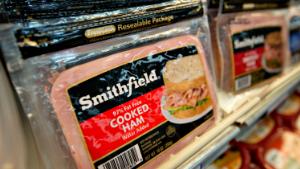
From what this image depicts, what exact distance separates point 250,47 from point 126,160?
0.50 m

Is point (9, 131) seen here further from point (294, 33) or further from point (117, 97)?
point (294, 33)

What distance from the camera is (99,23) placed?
458 mm

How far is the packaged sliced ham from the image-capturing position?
85 cm

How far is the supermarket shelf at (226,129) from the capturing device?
0.55 meters

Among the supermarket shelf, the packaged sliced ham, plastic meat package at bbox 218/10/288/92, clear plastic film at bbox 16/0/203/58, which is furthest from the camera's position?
the packaged sliced ham

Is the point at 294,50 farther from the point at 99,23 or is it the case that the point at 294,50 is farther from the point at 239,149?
the point at 99,23

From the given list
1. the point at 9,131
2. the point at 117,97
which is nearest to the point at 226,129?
the point at 117,97

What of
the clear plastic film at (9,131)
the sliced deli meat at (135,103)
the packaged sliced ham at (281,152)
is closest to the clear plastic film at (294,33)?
the packaged sliced ham at (281,152)

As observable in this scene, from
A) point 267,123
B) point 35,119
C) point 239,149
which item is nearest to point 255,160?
point 239,149

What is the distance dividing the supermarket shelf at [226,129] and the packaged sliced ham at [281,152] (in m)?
0.16

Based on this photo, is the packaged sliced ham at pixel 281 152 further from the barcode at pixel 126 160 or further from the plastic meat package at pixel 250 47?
the barcode at pixel 126 160

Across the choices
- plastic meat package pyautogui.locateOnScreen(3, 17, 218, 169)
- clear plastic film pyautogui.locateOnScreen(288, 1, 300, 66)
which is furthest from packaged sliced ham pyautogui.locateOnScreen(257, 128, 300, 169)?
plastic meat package pyautogui.locateOnScreen(3, 17, 218, 169)

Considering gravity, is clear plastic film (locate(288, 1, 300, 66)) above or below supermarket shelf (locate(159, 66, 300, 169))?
above

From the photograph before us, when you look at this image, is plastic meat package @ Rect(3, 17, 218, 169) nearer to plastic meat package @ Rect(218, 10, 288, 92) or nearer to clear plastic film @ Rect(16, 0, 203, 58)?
clear plastic film @ Rect(16, 0, 203, 58)
